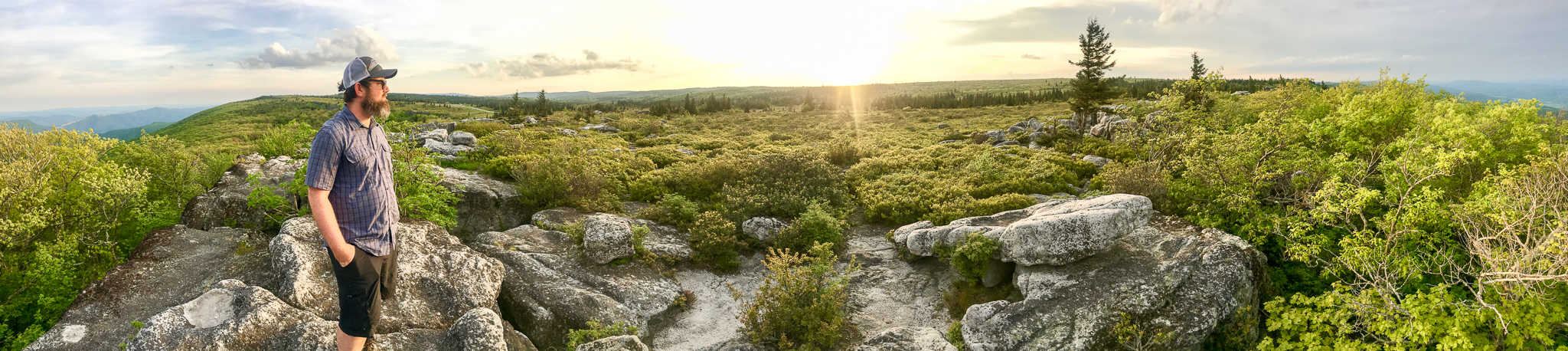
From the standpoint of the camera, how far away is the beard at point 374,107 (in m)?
5.00

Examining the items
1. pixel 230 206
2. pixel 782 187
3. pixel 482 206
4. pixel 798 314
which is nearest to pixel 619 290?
pixel 798 314

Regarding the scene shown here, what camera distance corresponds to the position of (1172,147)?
1722cm

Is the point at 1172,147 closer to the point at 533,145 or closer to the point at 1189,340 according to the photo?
the point at 1189,340

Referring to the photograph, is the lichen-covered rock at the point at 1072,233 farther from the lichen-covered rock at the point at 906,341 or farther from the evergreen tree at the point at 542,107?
the evergreen tree at the point at 542,107

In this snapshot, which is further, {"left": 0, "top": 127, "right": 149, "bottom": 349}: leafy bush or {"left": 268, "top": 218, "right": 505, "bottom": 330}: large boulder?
{"left": 268, "top": 218, "right": 505, "bottom": 330}: large boulder

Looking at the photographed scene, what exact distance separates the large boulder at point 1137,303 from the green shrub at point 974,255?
0.73 metres

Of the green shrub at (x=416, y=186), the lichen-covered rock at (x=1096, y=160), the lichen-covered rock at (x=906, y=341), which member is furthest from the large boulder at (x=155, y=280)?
the lichen-covered rock at (x=1096, y=160)

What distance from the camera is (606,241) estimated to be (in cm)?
1117

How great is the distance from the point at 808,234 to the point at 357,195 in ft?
29.3

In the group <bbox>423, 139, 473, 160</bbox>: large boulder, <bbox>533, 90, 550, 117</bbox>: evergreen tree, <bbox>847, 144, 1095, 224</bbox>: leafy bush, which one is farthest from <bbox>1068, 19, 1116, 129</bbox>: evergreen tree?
<bbox>533, 90, 550, 117</bbox>: evergreen tree

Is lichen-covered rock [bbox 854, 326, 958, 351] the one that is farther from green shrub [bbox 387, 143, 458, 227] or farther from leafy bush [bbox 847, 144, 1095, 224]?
green shrub [bbox 387, 143, 458, 227]

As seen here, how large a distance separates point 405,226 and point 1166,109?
20.9 m

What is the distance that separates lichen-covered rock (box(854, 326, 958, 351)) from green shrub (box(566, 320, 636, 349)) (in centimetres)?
355

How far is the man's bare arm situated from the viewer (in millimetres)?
4457
